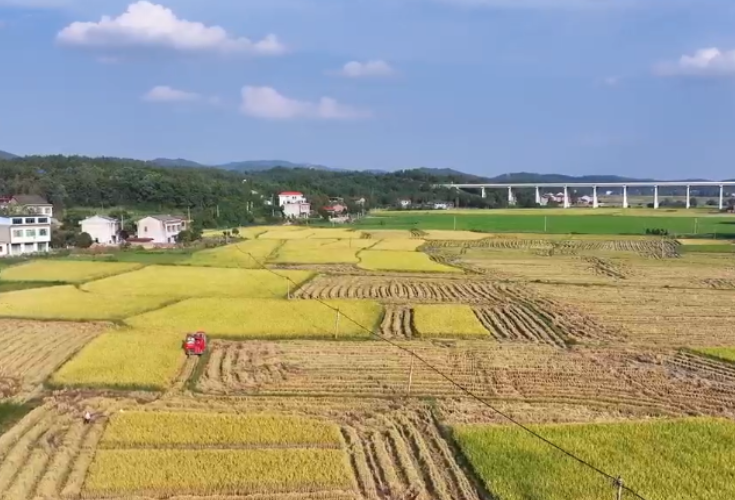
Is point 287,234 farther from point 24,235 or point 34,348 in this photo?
point 34,348

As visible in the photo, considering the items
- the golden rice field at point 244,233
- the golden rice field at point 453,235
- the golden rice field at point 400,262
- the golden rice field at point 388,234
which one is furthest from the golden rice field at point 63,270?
the golden rice field at point 453,235

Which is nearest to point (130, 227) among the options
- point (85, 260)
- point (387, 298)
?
point (85, 260)

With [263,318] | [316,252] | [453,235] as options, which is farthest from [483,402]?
[453,235]

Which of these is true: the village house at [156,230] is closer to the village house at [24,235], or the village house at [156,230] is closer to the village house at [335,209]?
the village house at [24,235]

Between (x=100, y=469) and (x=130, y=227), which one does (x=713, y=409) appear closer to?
(x=100, y=469)

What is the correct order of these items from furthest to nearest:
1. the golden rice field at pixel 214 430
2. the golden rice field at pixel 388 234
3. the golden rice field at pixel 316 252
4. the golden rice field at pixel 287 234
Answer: the golden rice field at pixel 388 234, the golden rice field at pixel 287 234, the golden rice field at pixel 316 252, the golden rice field at pixel 214 430

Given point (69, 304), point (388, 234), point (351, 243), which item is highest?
point (388, 234)
